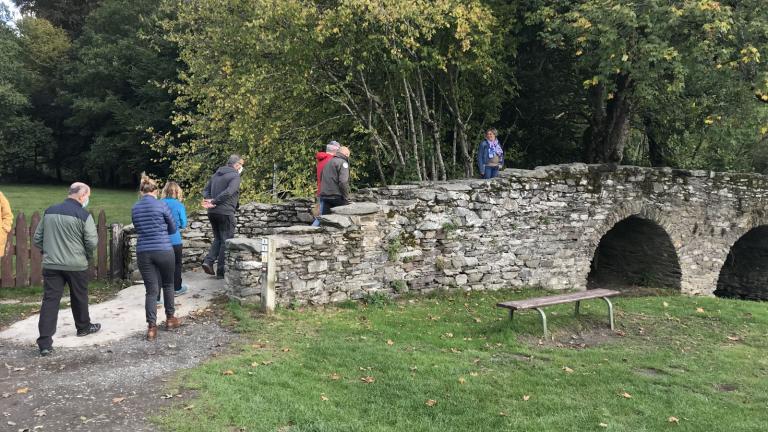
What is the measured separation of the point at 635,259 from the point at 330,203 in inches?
351

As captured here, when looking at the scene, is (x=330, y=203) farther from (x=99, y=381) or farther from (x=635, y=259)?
(x=635, y=259)

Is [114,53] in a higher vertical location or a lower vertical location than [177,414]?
higher

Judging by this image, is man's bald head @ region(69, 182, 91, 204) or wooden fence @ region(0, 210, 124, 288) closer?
man's bald head @ region(69, 182, 91, 204)

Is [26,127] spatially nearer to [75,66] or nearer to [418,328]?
[75,66]

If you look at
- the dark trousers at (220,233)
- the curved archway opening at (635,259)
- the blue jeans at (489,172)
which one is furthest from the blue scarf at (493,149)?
the dark trousers at (220,233)

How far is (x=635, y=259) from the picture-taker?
47.6 feet

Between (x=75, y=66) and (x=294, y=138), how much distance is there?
34.1 m

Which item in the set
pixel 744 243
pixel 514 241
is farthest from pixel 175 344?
pixel 744 243

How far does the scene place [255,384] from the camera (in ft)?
17.5

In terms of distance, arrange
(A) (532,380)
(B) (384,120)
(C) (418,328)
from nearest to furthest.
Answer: (A) (532,380), (C) (418,328), (B) (384,120)

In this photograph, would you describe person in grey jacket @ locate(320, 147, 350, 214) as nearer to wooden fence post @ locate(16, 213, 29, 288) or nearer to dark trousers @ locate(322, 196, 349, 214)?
dark trousers @ locate(322, 196, 349, 214)

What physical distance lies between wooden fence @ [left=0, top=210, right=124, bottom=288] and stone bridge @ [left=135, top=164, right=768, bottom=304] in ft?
4.91

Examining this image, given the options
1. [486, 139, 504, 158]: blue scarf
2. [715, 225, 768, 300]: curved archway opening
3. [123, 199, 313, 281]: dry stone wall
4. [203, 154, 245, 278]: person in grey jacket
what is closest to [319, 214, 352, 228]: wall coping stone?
[203, 154, 245, 278]: person in grey jacket

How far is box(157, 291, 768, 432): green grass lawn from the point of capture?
190 inches
